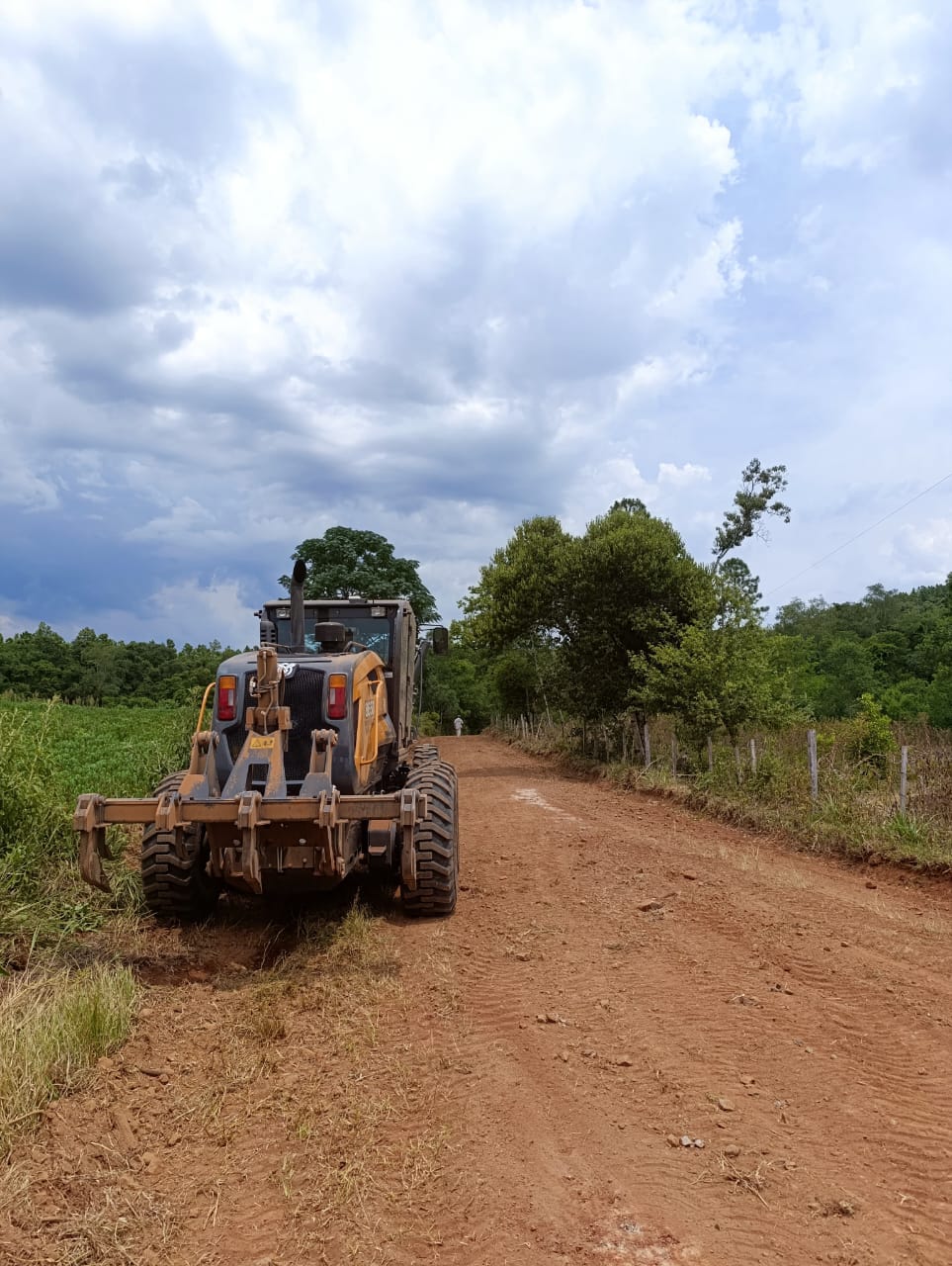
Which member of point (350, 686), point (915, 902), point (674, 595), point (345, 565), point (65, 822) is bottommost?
point (915, 902)

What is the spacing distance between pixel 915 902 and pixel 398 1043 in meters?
5.95

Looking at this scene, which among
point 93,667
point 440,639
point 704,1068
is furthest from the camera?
point 93,667

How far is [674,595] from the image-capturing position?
2078 centimetres

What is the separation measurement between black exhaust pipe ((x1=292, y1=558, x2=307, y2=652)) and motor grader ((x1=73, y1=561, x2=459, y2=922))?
Answer: 13 mm

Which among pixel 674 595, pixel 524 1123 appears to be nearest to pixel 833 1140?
pixel 524 1123

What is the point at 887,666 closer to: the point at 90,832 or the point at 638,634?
the point at 638,634

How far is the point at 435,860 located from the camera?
651 cm

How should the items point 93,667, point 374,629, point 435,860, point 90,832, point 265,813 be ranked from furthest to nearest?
point 93,667 < point 374,629 < point 435,860 < point 90,832 < point 265,813

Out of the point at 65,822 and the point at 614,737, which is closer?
the point at 65,822

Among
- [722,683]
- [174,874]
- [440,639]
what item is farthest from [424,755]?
[722,683]

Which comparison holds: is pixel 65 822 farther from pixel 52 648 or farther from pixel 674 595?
pixel 52 648

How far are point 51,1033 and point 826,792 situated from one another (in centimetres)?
1004

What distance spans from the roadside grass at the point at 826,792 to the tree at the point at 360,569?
21.8 meters

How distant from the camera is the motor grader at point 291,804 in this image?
5.57 meters
